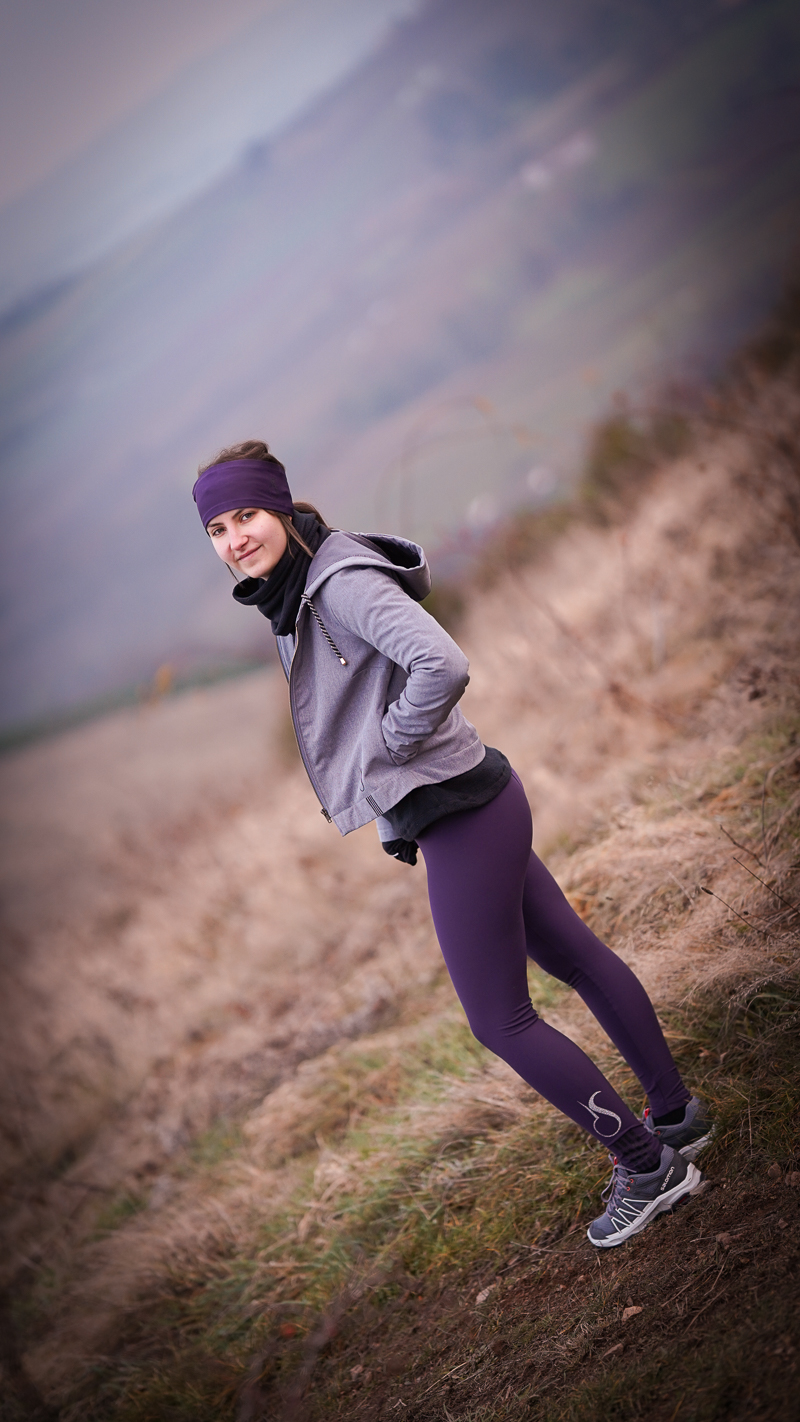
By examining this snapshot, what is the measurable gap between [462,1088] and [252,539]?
1777 mm

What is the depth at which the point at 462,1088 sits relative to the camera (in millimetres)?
2795

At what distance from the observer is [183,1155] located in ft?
13.6

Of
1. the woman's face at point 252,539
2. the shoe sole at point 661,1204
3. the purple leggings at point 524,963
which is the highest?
the woman's face at point 252,539

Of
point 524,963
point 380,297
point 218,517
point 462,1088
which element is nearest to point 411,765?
point 524,963

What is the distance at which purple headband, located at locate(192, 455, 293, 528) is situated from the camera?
1.80 metres

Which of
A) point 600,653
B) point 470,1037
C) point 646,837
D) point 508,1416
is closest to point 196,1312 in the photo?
point 470,1037

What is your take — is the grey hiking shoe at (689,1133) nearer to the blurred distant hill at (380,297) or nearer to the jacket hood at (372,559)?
the jacket hood at (372,559)

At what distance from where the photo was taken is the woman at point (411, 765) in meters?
1.75

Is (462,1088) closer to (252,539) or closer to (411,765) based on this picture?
(411,765)

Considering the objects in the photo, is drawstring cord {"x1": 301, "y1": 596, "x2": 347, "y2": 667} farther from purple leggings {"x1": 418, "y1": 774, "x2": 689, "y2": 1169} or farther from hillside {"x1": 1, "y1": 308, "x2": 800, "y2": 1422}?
hillside {"x1": 1, "y1": 308, "x2": 800, "y2": 1422}

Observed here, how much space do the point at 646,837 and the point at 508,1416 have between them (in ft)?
5.58

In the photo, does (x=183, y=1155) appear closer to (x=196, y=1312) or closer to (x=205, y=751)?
(x=196, y=1312)

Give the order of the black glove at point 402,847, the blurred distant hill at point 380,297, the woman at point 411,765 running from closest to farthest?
the woman at point 411,765 → the black glove at point 402,847 → the blurred distant hill at point 380,297

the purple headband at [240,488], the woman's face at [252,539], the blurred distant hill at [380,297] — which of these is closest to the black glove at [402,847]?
the woman's face at [252,539]
